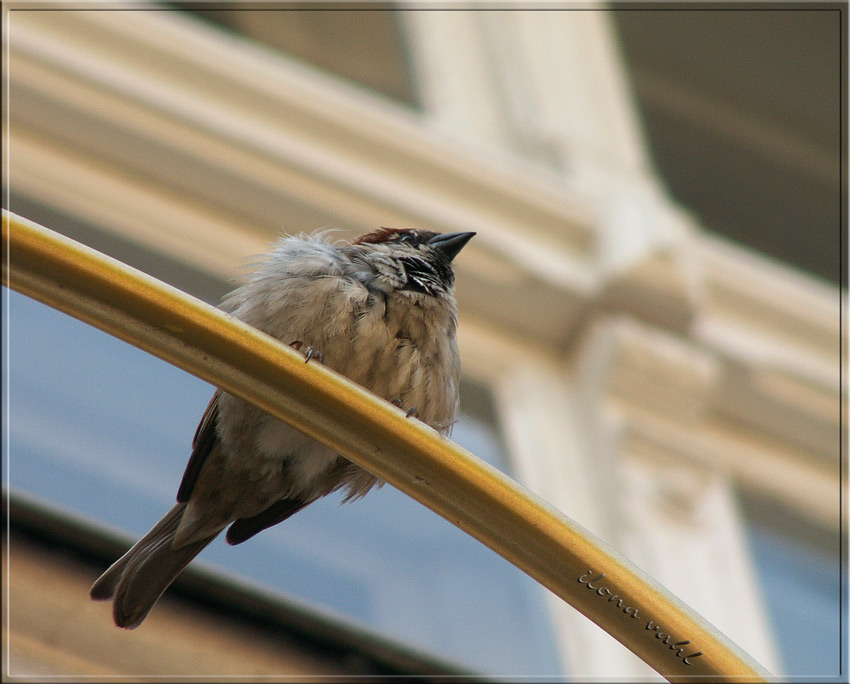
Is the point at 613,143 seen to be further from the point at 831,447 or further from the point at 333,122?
the point at 831,447

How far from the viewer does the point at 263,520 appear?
8.32 ft

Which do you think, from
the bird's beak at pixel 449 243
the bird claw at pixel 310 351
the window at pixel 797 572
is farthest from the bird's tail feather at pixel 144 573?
the window at pixel 797 572

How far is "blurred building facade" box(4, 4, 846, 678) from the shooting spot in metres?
4.11

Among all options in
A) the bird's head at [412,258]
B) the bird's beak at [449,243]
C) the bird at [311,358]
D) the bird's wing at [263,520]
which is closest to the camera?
the bird at [311,358]

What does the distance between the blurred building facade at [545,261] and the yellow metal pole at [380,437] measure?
2.22 m

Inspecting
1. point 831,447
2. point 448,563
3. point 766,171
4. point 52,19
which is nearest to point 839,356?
point 831,447

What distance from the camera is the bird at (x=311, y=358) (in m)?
2.21

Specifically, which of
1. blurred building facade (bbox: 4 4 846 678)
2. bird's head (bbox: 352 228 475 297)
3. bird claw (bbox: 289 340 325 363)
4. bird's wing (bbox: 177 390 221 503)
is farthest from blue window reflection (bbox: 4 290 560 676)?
bird claw (bbox: 289 340 325 363)

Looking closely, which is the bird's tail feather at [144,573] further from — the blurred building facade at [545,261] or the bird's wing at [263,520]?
the blurred building facade at [545,261]

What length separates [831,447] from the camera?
4754 mm

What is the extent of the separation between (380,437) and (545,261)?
10.3 ft

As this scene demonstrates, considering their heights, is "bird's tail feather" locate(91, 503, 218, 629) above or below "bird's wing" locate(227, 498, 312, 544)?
below
